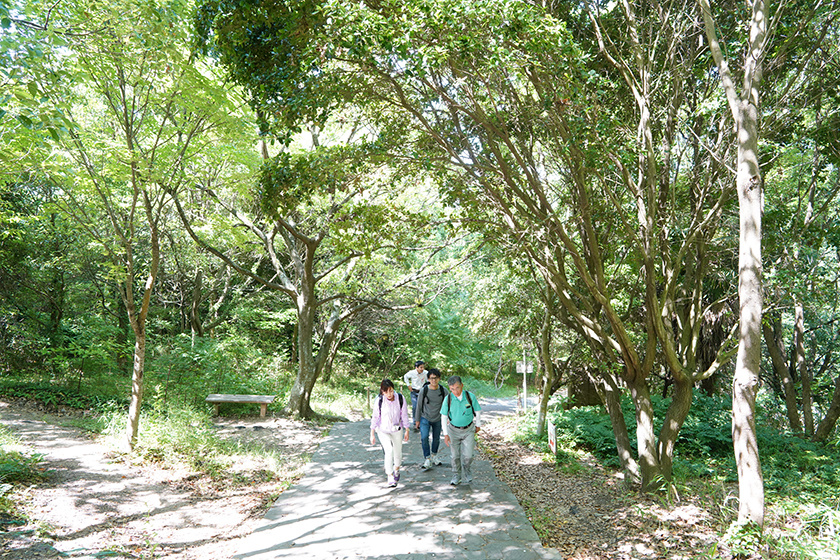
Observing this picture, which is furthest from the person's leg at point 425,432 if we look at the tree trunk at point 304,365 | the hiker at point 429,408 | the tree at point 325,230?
the tree trunk at point 304,365

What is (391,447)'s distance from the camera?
286 inches

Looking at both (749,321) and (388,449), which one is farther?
(388,449)

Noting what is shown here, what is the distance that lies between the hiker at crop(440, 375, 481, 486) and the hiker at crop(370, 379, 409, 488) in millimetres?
657

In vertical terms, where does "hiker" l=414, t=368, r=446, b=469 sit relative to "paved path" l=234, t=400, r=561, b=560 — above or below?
above

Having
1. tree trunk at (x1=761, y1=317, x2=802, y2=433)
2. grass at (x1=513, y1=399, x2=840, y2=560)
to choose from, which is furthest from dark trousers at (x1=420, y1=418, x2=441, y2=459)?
tree trunk at (x1=761, y1=317, x2=802, y2=433)

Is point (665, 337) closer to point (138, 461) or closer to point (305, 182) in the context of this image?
point (305, 182)

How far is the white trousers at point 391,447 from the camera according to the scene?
7.19 metres

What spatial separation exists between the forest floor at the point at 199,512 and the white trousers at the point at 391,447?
5.30ft

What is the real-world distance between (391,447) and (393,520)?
4.58ft

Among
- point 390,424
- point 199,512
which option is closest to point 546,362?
point 390,424

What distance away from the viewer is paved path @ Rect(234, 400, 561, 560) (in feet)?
16.6

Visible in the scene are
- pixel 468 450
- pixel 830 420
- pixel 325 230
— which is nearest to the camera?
pixel 468 450

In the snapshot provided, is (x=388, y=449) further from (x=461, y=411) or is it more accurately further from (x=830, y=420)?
(x=830, y=420)

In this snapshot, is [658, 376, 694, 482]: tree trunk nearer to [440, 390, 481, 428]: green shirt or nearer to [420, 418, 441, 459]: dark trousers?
[440, 390, 481, 428]: green shirt
